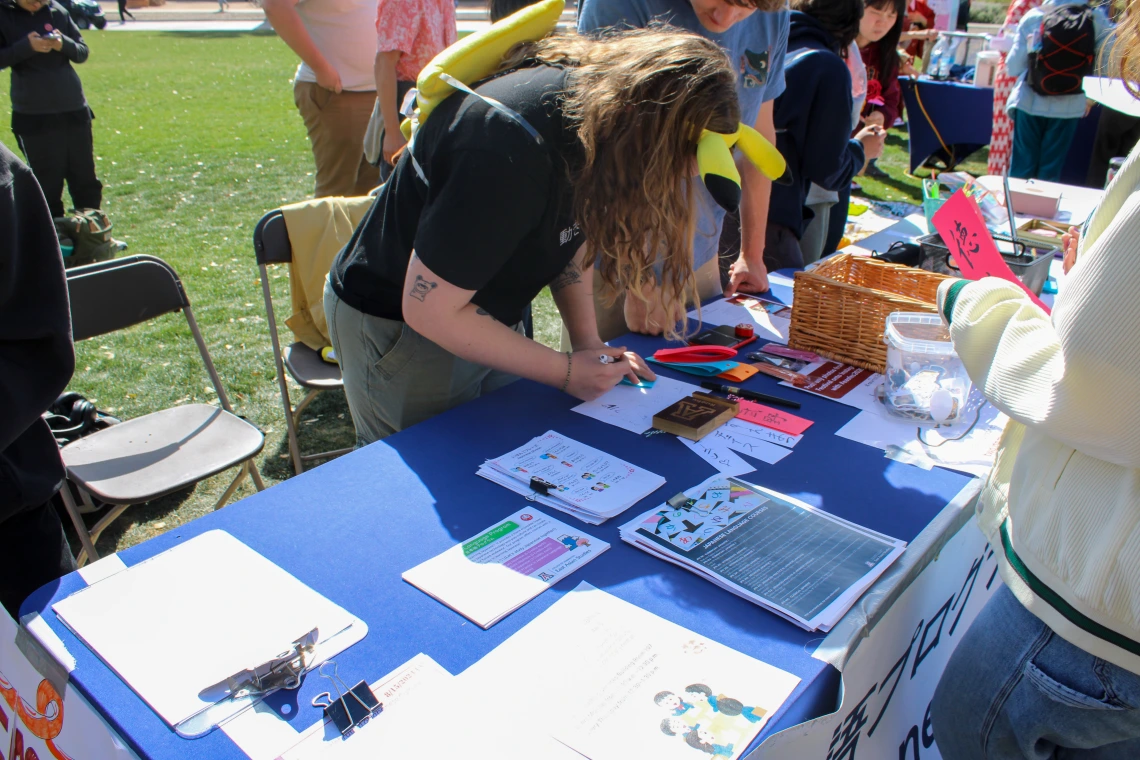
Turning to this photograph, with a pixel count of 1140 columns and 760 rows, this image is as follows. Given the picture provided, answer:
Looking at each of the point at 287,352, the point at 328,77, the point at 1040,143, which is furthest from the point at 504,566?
the point at 1040,143

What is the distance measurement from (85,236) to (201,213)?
1.43 meters

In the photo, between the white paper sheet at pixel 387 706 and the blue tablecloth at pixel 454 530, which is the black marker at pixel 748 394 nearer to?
the blue tablecloth at pixel 454 530

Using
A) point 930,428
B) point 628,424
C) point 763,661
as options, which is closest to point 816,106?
point 930,428

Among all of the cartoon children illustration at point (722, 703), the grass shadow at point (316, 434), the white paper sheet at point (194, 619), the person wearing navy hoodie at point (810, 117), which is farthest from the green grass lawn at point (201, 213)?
the person wearing navy hoodie at point (810, 117)

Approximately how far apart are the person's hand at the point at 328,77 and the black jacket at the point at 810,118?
1933mm

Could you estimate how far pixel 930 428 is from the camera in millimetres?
1523

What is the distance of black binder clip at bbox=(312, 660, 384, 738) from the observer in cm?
86

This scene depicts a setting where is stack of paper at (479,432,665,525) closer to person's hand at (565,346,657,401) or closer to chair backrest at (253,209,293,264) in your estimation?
person's hand at (565,346,657,401)

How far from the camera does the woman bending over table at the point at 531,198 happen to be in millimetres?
1188

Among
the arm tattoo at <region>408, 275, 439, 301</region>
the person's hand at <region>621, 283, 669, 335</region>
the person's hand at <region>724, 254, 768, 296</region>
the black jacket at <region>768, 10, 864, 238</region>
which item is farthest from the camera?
the black jacket at <region>768, 10, 864, 238</region>

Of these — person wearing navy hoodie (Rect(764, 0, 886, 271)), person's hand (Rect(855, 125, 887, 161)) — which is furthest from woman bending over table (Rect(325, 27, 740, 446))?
person's hand (Rect(855, 125, 887, 161))

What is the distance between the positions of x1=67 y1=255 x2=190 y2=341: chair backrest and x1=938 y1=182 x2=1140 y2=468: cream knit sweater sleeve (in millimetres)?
2051

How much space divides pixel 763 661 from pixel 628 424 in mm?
627

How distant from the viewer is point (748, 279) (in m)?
2.26
